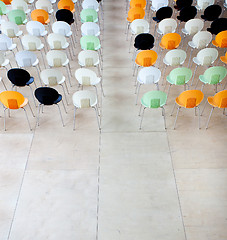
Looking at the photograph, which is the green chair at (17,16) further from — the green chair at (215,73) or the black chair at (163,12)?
the green chair at (215,73)

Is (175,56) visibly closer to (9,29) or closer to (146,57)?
(146,57)

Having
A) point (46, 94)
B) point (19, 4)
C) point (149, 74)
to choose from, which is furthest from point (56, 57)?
point (19, 4)

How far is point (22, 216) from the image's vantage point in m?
5.73

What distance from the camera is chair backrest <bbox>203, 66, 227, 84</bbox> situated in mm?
7355

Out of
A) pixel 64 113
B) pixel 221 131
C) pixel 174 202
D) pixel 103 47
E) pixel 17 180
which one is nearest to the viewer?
pixel 174 202

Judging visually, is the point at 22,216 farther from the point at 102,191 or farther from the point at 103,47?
the point at 103,47

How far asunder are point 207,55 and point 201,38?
0.97m

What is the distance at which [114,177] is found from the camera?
6332 millimetres

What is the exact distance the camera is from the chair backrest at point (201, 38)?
861 cm

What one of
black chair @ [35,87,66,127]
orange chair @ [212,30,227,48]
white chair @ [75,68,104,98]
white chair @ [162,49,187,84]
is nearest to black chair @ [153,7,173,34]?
orange chair @ [212,30,227,48]

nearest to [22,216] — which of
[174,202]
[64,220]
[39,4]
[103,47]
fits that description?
[64,220]

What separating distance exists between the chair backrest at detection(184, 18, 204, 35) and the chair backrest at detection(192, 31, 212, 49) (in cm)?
77

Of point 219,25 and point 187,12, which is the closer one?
point 219,25

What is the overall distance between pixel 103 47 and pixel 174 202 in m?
6.29
